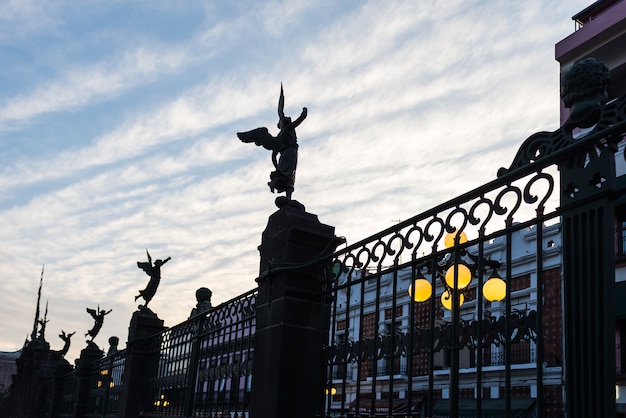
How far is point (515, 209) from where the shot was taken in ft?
15.6

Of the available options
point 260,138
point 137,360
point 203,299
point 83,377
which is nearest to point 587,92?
point 260,138

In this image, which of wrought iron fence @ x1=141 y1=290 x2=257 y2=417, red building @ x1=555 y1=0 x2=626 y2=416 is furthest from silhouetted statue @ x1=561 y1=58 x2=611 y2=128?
red building @ x1=555 y1=0 x2=626 y2=416

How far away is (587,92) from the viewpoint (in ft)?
14.6

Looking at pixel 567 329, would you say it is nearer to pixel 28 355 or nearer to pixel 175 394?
pixel 175 394

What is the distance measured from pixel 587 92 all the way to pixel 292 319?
3957mm

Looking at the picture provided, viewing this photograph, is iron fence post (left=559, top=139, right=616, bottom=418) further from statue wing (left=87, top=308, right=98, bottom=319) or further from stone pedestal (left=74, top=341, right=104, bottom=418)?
statue wing (left=87, top=308, right=98, bottom=319)

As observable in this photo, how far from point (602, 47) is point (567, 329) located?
22.4 metres

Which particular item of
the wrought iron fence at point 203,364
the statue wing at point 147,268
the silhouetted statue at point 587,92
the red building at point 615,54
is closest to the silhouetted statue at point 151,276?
the statue wing at point 147,268

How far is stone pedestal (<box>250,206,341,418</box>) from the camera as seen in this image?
6.97m

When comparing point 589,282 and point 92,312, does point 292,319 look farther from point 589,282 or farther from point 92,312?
point 92,312

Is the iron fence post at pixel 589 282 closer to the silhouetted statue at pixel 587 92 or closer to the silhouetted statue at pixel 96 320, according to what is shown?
the silhouetted statue at pixel 587 92

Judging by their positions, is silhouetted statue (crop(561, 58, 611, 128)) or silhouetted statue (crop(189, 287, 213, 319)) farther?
silhouetted statue (crop(189, 287, 213, 319))

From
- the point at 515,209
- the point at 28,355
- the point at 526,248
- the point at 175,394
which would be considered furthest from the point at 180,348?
the point at 28,355

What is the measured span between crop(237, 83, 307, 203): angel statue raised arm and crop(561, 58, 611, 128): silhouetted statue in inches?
155
